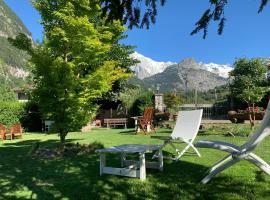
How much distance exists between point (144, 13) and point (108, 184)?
286 cm

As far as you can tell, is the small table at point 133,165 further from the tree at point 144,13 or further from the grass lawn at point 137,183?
the tree at point 144,13

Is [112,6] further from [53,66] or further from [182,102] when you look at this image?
[182,102]

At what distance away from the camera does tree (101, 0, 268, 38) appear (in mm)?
5238

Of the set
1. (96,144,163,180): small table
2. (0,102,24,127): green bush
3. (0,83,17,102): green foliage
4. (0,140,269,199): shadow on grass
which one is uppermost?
(0,83,17,102): green foliage

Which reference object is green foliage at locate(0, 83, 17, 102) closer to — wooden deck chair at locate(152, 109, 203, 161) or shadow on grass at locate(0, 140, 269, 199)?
shadow on grass at locate(0, 140, 269, 199)

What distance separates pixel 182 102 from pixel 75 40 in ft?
55.8

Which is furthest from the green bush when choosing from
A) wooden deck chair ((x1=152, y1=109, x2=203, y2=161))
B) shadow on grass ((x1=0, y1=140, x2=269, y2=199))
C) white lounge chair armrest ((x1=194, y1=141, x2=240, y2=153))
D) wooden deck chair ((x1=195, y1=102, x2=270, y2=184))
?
wooden deck chair ((x1=195, y1=102, x2=270, y2=184))

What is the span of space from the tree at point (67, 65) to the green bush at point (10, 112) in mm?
13447

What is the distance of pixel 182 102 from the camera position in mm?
26656

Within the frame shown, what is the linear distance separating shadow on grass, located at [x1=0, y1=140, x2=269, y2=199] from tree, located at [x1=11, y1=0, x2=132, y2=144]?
3.28 metres

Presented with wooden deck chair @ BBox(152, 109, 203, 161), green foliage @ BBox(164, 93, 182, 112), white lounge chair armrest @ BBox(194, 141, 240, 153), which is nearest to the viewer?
white lounge chair armrest @ BBox(194, 141, 240, 153)

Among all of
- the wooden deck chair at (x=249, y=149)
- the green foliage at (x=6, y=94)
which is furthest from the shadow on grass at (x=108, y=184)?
the green foliage at (x=6, y=94)

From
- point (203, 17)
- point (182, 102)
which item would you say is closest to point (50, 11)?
point (203, 17)

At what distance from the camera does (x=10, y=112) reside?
2403 centimetres
